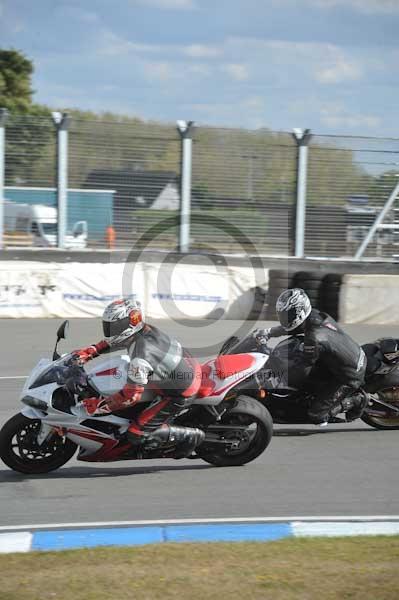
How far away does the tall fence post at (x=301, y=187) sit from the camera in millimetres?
16688

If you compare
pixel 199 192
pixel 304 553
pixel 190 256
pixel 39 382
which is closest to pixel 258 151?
pixel 199 192

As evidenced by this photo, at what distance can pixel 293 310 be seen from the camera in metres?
8.03

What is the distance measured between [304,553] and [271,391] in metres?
2.85

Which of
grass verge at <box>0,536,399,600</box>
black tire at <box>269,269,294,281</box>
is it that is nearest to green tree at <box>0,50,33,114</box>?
black tire at <box>269,269,294,281</box>

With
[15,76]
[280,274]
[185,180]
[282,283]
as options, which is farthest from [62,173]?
[15,76]

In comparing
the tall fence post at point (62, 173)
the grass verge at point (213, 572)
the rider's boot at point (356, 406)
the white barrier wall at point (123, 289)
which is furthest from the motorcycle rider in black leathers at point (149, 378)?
the tall fence post at point (62, 173)

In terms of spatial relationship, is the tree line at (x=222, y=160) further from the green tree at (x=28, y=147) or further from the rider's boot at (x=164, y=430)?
the rider's boot at (x=164, y=430)

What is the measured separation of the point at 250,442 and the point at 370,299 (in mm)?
8869

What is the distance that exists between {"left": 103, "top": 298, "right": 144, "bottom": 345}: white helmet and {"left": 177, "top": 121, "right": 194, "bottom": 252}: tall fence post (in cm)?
977

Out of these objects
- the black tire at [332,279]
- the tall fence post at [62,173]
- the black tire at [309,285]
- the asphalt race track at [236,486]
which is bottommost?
the asphalt race track at [236,486]

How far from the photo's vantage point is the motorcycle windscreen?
312 inches

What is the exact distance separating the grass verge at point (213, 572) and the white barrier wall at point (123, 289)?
10.3m

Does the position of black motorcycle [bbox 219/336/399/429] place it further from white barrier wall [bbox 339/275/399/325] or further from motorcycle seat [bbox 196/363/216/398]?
white barrier wall [bbox 339/275/399/325]

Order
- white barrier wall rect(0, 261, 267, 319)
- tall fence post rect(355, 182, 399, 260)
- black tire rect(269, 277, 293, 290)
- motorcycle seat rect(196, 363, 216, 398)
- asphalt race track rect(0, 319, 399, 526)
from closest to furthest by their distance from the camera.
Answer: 1. asphalt race track rect(0, 319, 399, 526)
2. motorcycle seat rect(196, 363, 216, 398)
3. white barrier wall rect(0, 261, 267, 319)
4. black tire rect(269, 277, 293, 290)
5. tall fence post rect(355, 182, 399, 260)
